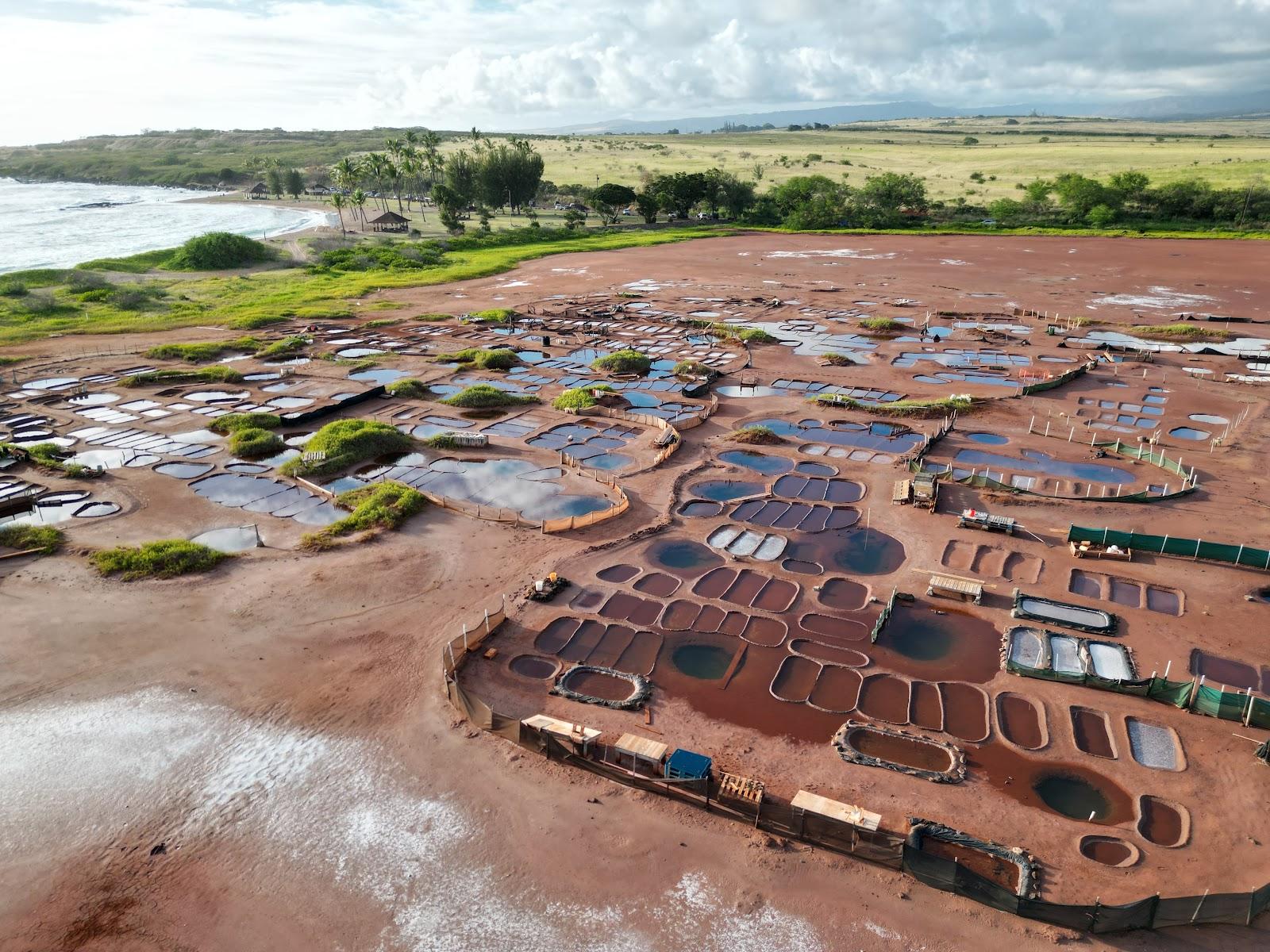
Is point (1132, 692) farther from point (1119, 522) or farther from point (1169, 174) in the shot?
point (1169, 174)

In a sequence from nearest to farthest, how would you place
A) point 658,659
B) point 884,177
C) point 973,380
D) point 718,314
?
point 658,659
point 973,380
point 718,314
point 884,177

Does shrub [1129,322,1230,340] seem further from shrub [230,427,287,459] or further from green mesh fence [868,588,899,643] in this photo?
shrub [230,427,287,459]

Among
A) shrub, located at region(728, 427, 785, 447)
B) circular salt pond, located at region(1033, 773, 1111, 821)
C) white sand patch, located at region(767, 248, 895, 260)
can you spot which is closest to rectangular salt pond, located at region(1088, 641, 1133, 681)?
circular salt pond, located at region(1033, 773, 1111, 821)

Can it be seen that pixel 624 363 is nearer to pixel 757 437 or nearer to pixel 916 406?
pixel 757 437

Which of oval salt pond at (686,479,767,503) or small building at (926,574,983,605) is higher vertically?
small building at (926,574,983,605)

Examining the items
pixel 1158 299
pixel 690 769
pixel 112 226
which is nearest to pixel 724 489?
pixel 690 769

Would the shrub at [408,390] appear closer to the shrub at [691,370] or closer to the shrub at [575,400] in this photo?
the shrub at [575,400]

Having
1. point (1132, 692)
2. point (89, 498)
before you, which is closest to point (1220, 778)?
point (1132, 692)

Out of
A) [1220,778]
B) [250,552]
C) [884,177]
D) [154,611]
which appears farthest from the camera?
[884,177]

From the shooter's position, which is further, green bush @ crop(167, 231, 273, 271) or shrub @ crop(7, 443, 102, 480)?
green bush @ crop(167, 231, 273, 271)
